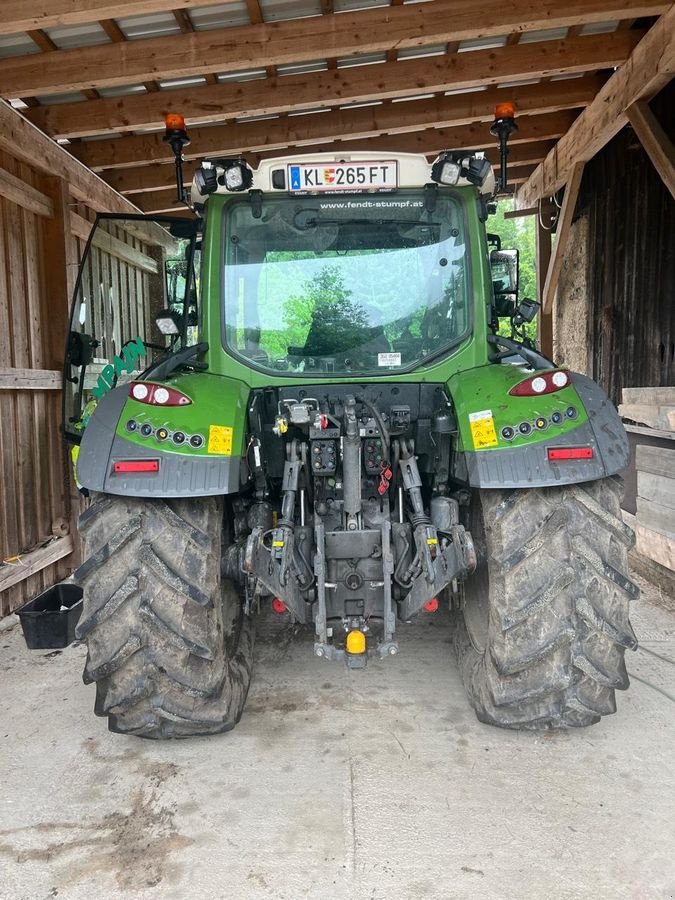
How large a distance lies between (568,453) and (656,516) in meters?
2.67

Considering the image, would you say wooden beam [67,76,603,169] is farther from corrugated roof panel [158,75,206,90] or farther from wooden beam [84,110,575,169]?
corrugated roof panel [158,75,206,90]

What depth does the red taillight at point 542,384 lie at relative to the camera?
274 centimetres

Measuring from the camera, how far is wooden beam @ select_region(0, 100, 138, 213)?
466cm

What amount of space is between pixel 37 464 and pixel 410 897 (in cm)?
406

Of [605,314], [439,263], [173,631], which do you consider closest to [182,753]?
[173,631]

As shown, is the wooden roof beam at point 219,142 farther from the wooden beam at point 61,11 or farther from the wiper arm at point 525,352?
the wiper arm at point 525,352

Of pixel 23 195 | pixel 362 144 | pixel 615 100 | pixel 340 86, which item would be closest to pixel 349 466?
pixel 23 195

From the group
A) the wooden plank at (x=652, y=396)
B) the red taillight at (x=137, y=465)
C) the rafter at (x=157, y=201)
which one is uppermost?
the rafter at (x=157, y=201)

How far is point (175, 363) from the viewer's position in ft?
10.6

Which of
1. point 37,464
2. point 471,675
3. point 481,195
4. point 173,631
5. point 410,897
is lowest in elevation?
point 410,897

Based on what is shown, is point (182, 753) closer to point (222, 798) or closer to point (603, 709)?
point (222, 798)

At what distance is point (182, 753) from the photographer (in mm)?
2801

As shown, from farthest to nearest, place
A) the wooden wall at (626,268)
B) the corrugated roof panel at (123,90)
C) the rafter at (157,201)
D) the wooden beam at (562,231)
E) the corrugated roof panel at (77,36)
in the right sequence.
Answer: the rafter at (157,201), the wooden beam at (562,231), the wooden wall at (626,268), the corrugated roof panel at (123,90), the corrugated roof panel at (77,36)

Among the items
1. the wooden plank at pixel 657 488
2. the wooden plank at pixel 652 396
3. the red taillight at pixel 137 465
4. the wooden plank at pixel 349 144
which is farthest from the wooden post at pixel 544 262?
the red taillight at pixel 137 465
